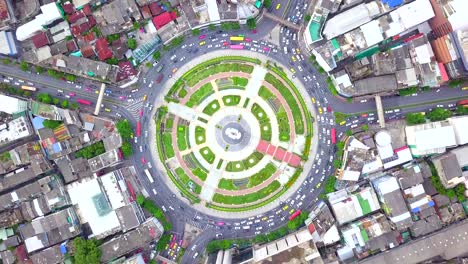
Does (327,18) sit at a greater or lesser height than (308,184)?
greater

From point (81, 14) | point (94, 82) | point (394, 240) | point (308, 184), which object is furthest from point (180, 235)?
point (81, 14)

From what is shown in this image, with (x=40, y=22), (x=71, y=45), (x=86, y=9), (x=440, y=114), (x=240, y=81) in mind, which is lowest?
(x=440, y=114)

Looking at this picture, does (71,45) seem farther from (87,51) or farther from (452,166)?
(452,166)

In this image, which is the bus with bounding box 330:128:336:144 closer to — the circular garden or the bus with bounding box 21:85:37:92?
the circular garden

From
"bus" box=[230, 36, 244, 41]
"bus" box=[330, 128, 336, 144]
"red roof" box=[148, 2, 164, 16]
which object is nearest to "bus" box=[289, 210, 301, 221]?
"bus" box=[330, 128, 336, 144]

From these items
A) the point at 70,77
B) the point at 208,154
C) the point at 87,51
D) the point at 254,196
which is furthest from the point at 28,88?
the point at 254,196

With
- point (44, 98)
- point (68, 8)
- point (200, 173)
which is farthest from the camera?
point (200, 173)

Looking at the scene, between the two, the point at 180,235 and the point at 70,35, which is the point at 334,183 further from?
the point at 70,35
